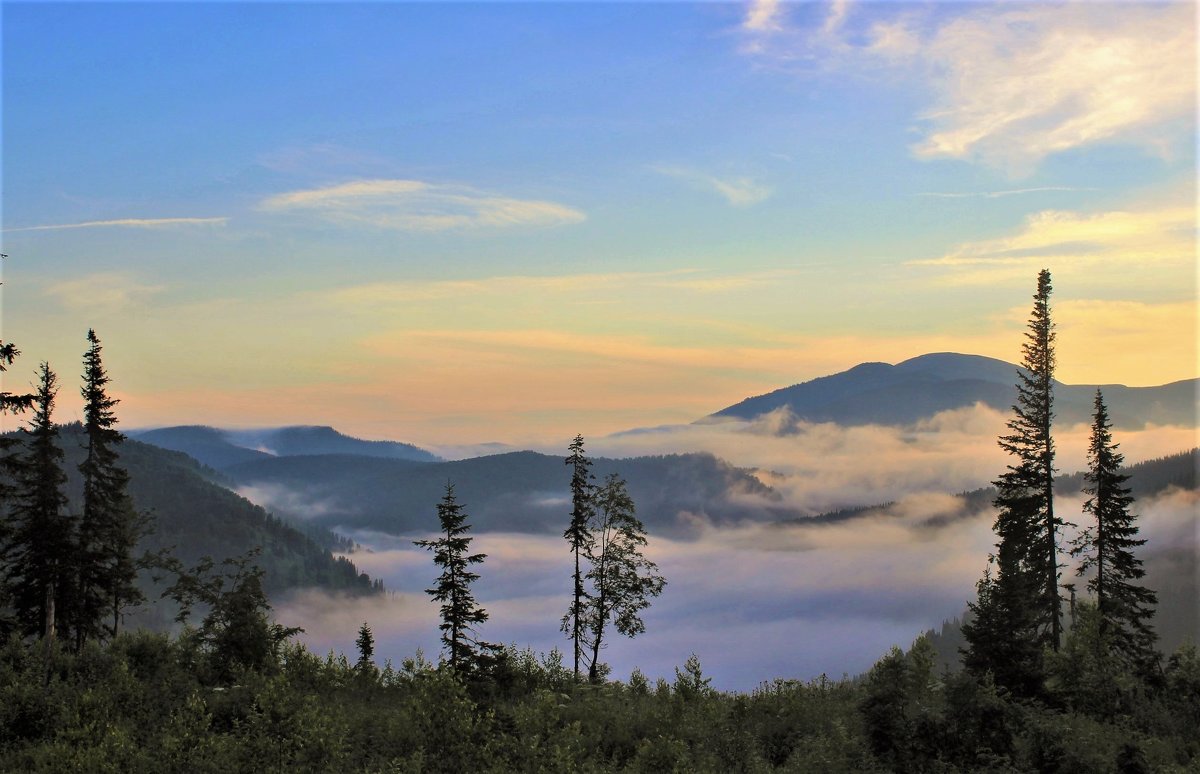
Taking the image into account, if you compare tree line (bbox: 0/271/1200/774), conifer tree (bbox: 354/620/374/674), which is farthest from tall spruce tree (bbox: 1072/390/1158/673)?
conifer tree (bbox: 354/620/374/674)

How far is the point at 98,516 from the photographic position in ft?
133

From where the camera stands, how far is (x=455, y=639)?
3012 cm

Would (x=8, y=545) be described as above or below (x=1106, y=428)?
below

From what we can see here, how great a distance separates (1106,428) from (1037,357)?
454 centimetres

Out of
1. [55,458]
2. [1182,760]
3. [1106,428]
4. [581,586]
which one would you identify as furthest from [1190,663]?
[55,458]

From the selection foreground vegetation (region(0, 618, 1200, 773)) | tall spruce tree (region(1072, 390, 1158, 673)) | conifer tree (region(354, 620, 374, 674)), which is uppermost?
tall spruce tree (region(1072, 390, 1158, 673))

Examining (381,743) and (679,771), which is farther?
(381,743)

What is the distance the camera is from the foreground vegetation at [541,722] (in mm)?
16938

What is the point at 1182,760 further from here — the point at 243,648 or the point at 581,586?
the point at 581,586

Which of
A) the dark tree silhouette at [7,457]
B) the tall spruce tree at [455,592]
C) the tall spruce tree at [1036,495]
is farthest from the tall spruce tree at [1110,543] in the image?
the dark tree silhouette at [7,457]

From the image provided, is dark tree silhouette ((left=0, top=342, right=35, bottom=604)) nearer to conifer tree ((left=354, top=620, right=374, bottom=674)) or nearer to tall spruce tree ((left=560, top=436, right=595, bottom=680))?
conifer tree ((left=354, top=620, right=374, bottom=674))

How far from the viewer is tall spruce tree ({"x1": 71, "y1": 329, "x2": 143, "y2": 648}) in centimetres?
4003

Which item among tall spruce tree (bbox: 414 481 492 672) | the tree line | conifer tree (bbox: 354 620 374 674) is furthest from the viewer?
tall spruce tree (bbox: 414 481 492 672)

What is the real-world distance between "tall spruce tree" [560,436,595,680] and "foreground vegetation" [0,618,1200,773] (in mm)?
16778
